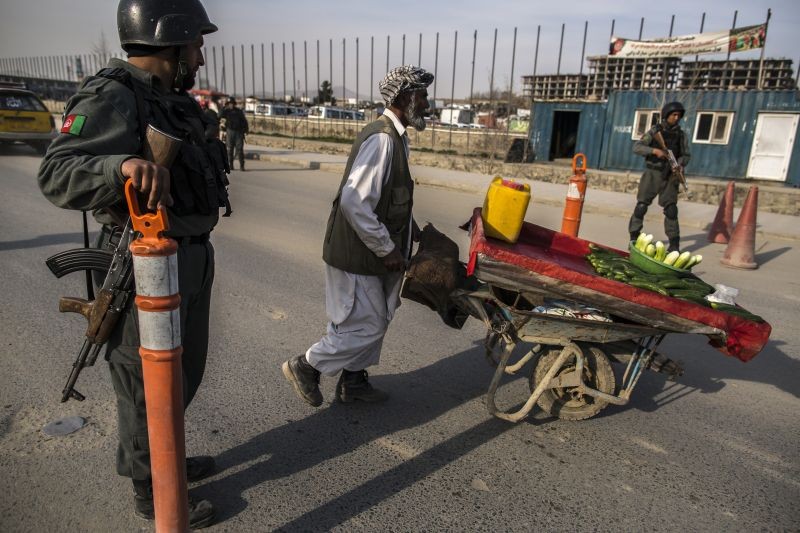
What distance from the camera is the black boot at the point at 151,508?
221 centimetres

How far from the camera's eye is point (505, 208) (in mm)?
3213

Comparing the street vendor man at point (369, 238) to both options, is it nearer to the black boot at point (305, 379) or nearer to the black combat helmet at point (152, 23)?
the black boot at point (305, 379)

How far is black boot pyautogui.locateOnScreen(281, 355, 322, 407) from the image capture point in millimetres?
3104

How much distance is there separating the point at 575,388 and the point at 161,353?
2254 mm

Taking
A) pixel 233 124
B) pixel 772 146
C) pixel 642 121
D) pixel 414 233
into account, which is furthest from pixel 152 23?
pixel 642 121

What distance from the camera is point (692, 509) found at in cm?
250

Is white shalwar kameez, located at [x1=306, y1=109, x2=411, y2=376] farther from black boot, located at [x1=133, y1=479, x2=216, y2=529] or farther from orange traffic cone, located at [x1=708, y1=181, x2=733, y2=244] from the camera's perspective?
orange traffic cone, located at [x1=708, y1=181, x2=733, y2=244]

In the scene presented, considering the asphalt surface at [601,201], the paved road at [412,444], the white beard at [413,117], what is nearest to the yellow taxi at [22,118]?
the asphalt surface at [601,201]

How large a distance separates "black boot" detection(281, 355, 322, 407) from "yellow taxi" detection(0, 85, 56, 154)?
1460 cm

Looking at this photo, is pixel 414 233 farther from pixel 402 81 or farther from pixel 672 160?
pixel 672 160

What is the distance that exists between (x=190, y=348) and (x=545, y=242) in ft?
8.34

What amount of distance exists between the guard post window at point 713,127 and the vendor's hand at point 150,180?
17851 millimetres

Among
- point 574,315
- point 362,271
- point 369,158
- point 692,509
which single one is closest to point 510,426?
point 574,315

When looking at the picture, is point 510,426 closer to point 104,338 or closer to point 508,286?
point 508,286
